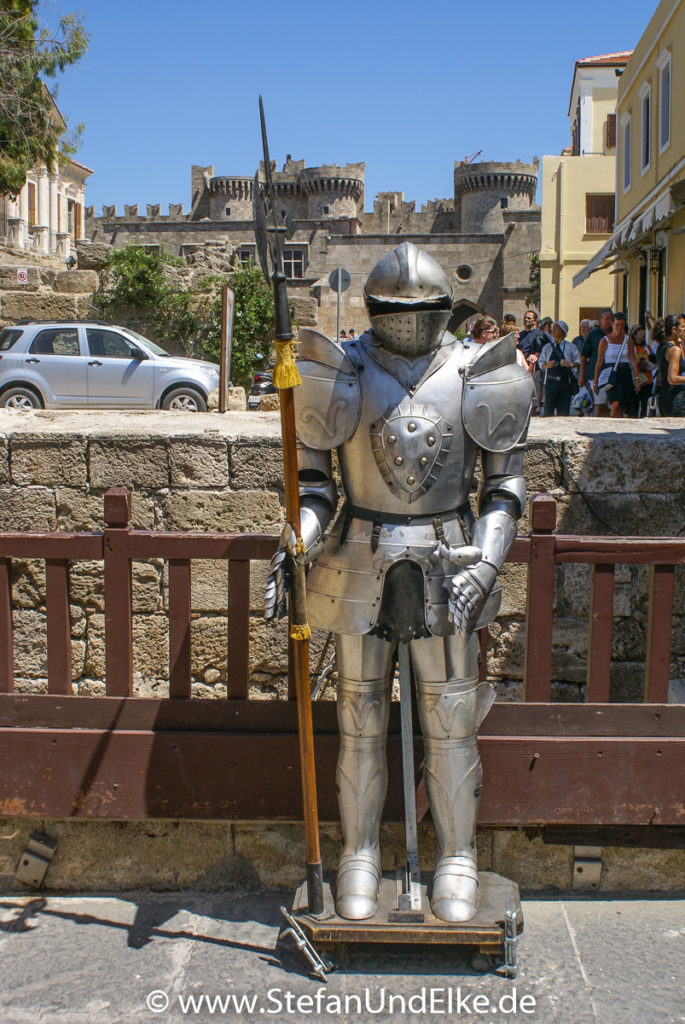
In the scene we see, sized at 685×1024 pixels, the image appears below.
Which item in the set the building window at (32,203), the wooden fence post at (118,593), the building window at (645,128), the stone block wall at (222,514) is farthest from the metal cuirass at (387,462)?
the building window at (32,203)

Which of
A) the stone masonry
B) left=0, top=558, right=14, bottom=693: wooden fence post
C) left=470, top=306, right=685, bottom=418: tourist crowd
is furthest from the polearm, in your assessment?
left=470, top=306, right=685, bottom=418: tourist crowd

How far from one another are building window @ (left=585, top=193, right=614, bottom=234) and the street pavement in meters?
27.1

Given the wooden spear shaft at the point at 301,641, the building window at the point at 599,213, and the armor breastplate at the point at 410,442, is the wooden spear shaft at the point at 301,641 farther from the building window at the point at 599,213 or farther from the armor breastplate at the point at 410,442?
the building window at the point at 599,213

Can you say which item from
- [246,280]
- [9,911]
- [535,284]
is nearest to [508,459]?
[9,911]

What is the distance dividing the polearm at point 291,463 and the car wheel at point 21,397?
31.0 feet

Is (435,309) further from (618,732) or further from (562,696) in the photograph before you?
(562,696)

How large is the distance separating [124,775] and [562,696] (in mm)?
1863

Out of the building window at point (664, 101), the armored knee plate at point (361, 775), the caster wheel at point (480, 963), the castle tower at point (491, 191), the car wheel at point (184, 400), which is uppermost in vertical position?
the castle tower at point (491, 191)

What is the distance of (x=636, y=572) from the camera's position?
3965 mm

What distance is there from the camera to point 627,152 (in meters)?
20.0

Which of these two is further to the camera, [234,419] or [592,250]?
[592,250]

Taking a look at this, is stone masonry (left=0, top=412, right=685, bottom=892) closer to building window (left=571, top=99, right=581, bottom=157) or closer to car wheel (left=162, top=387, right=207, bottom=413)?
car wheel (left=162, top=387, right=207, bottom=413)

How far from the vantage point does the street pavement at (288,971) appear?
246 centimetres
